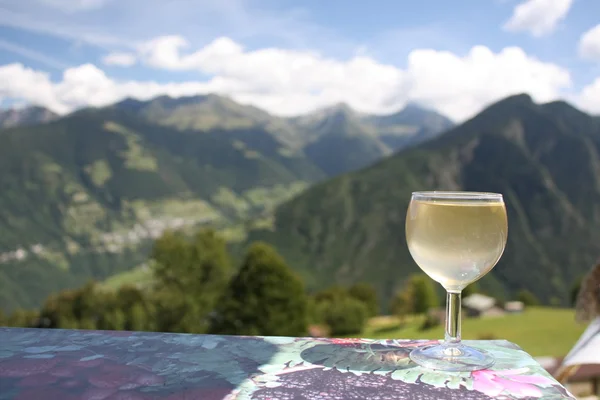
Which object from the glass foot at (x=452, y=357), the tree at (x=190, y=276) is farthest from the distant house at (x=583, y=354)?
the tree at (x=190, y=276)

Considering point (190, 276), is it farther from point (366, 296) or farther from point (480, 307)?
point (480, 307)

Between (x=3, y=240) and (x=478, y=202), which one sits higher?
(x=478, y=202)

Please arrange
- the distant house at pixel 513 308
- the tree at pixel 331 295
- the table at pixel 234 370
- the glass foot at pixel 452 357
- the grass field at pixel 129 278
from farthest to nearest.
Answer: the grass field at pixel 129 278 → the distant house at pixel 513 308 → the tree at pixel 331 295 → the glass foot at pixel 452 357 → the table at pixel 234 370

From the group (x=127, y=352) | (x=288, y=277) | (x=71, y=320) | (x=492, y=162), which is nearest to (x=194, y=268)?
(x=288, y=277)

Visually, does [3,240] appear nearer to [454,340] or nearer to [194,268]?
[194,268]

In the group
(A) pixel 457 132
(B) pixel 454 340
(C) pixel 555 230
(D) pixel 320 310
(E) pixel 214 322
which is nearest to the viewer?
(B) pixel 454 340

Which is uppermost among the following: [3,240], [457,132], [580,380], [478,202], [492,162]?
[457,132]

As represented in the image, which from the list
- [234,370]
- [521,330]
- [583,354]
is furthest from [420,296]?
[234,370]

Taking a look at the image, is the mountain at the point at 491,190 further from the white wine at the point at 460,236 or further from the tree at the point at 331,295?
the white wine at the point at 460,236
